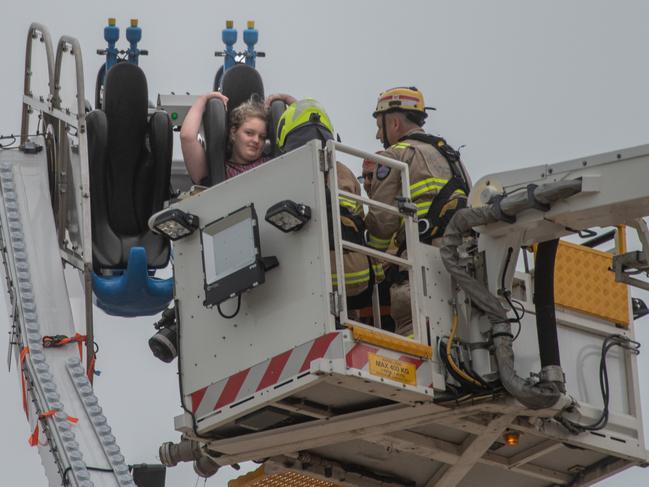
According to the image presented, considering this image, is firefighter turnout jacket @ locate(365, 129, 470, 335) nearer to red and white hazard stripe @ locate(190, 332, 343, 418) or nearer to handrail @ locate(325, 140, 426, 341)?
handrail @ locate(325, 140, 426, 341)

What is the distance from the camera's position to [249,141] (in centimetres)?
1443

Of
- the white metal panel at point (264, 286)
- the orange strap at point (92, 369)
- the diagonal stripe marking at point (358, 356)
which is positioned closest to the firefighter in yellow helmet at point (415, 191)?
the white metal panel at point (264, 286)

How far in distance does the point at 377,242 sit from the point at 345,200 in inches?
18.5

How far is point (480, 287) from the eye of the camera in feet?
39.5

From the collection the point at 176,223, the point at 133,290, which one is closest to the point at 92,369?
the point at 176,223

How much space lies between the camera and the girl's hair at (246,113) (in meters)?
14.5

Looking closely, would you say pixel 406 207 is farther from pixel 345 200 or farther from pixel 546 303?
pixel 546 303

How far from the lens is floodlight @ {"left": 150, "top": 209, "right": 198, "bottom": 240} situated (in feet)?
40.4

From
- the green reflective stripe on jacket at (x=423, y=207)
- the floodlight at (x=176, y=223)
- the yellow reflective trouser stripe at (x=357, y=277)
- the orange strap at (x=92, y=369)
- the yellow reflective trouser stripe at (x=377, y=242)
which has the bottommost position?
the orange strap at (x=92, y=369)

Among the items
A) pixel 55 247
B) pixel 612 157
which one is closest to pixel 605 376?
pixel 612 157

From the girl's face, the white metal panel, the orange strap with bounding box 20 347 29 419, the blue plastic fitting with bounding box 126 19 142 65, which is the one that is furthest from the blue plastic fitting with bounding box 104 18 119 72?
the orange strap with bounding box 20 347 29 419

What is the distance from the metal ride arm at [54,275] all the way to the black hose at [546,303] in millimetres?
2831

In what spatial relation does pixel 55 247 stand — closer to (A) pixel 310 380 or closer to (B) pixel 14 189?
(B) pixel 14 189

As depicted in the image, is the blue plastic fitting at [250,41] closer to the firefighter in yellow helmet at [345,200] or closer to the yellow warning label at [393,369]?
the firefighter in yellow helmet at [345,200]
